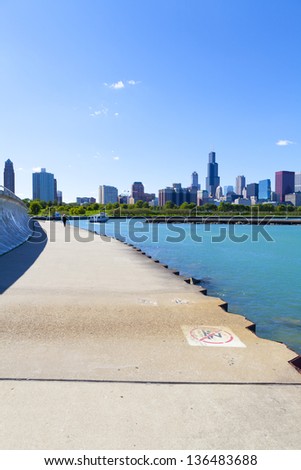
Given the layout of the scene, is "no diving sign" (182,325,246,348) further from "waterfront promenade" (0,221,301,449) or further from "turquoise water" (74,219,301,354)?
"turquoise water" (74,219,301,354)

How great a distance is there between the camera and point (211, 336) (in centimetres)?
686

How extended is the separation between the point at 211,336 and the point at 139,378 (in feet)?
7.62

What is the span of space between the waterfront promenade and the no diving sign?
0.02m

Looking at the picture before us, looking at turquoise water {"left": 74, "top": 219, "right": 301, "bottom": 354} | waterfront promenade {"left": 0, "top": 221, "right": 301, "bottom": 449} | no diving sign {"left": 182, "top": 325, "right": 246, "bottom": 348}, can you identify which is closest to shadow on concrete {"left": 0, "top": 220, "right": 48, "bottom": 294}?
waterfront promenade {"left": 0, "top": 221, "right": 301, "bottom": 449}

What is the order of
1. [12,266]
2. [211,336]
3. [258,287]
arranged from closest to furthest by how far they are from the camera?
Result: [211,336] < [12,266] < [258,287]

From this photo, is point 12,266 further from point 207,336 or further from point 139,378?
point 139,378

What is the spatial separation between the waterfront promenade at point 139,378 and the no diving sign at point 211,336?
0.02 m

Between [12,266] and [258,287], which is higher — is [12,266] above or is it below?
above

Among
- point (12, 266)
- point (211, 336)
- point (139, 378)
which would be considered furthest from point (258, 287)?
point (139, 378)

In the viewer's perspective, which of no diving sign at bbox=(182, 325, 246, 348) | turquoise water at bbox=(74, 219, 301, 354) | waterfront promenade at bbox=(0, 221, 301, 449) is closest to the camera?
waterfront promenade at bbox=(0, 221, 301, 449)

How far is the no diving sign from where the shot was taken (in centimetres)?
646

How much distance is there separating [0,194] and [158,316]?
2079 centimetres
